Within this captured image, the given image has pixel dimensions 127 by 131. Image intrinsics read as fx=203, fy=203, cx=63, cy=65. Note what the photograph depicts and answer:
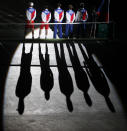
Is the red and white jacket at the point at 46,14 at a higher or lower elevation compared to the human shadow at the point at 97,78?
higher

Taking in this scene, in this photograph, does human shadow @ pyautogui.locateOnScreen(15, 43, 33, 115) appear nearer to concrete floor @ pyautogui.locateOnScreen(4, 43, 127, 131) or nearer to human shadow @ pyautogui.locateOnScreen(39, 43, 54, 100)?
concrete floor @ pyautogui.locateOnScreen(4, 43, 127, 131)

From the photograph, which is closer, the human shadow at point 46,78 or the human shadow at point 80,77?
the human shadow at point 80,77

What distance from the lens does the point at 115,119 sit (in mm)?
4473

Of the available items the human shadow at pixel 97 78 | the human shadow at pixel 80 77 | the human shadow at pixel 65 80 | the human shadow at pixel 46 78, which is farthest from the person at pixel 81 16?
the human shadow at pixel 46 78

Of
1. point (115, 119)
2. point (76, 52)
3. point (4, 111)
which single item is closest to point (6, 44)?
point (76, 52)

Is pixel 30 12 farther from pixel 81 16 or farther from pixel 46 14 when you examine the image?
pixel 81 16

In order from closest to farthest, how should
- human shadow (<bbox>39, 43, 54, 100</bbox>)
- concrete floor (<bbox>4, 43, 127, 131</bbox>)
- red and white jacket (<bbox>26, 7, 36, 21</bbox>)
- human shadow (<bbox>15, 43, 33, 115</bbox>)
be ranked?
concrete floor (<bbox>4, 43, 127, 131</bbox>)
human shadow (<bbox>15, 43, 33, 115</bbox>)
human shadow (<bbox>39, 43, 54, 100</bbox>)
red and white jacket (<bbox>26, 7, 36, 21</bbox>)

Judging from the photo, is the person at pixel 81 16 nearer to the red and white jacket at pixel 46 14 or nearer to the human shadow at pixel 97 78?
the red and white jacket at pixel 46 14

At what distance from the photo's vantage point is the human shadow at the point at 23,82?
520cm

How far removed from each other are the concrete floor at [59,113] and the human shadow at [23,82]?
0.35 ft

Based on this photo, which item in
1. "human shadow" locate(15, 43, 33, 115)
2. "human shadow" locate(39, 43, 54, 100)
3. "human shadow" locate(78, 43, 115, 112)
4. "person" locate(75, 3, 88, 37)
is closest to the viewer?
"human shadow" locate(15, 43, 33, 115)

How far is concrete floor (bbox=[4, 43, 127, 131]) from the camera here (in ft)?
13.6

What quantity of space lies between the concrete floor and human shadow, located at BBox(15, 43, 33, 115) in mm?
107

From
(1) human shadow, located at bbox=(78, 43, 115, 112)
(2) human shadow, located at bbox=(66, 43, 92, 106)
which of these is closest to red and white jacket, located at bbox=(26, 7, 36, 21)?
(2) human shadow, located at bbox=(66, 43, 92, 106)
